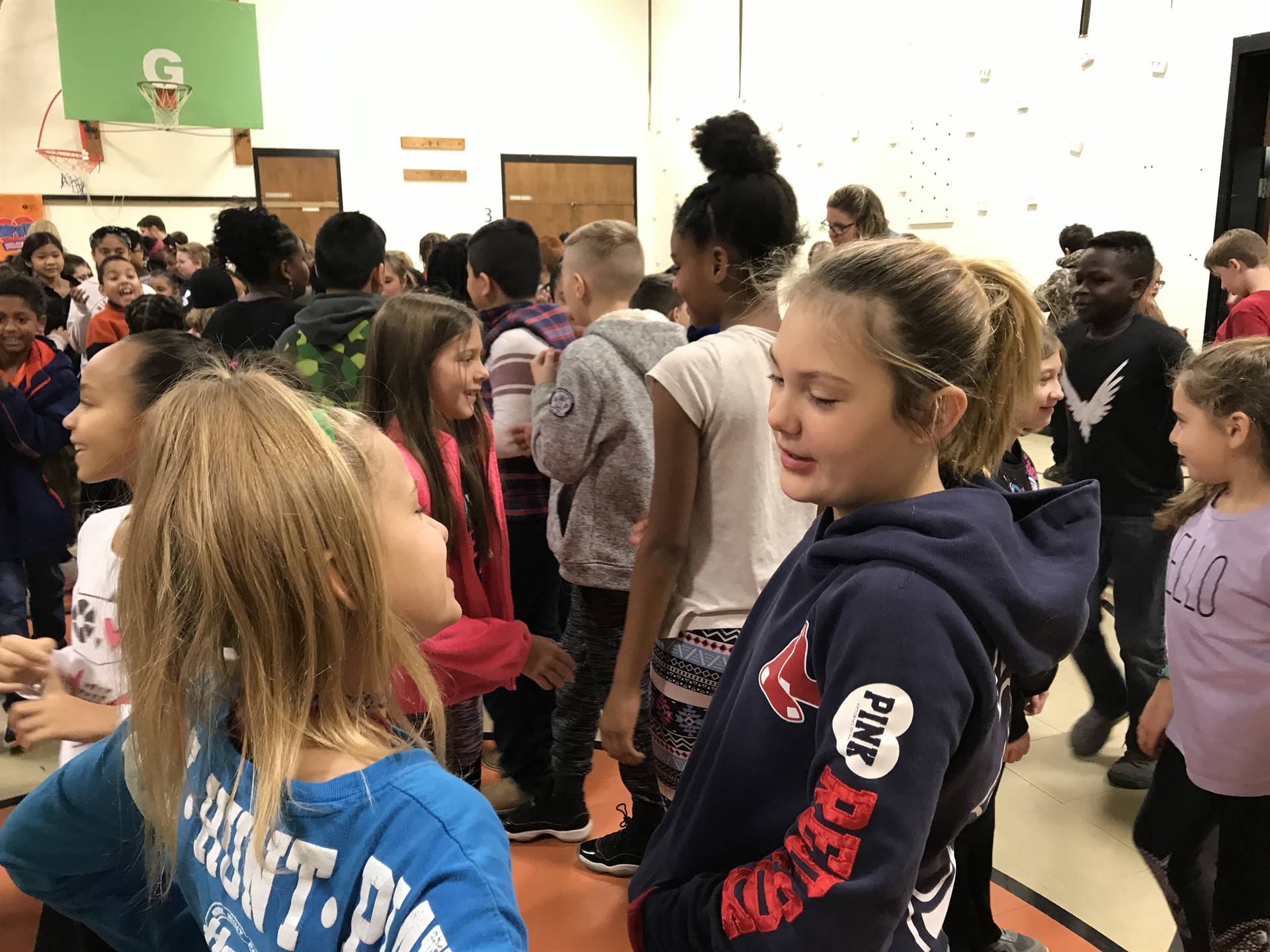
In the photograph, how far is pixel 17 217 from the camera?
9.81 m

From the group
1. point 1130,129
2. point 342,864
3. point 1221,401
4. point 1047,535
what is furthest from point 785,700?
point 1130,129

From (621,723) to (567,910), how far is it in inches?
33.0

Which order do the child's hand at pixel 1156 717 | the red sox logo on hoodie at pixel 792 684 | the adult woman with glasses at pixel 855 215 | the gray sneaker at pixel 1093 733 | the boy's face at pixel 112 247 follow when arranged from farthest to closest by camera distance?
1. the boy's face at pixel 112 247
2. the adult woman with glasses at pixel 855 215
3. the gray sneaker at pixel 1093 733
4. the child's hand at pixel 1156 717
5. the red sox logo on hoodie at pixel 792 684

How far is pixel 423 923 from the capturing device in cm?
68

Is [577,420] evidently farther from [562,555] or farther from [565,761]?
[565,761]

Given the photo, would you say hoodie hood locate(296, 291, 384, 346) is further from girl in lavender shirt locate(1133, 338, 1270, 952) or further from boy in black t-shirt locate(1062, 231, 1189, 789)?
boy in black t-shirt locate(1062, 231, 1189, 789)

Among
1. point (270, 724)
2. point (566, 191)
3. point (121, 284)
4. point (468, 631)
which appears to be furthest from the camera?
point (566, 191)

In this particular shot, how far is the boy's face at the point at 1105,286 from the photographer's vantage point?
2.94m

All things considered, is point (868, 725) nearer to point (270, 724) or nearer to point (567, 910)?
point (270, 724)

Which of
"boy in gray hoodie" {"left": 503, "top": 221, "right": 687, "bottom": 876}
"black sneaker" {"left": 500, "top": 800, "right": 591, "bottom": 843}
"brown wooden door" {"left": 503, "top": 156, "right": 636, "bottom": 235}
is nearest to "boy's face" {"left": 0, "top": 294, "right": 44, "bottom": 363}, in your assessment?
"boy in gray hoodie" {"left": 503, "top": 221, "right": 687, "bottom": 876}

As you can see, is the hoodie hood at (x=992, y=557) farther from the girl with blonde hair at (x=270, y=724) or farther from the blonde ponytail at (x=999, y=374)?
the girl with blonde hair at (x=270, y=724)

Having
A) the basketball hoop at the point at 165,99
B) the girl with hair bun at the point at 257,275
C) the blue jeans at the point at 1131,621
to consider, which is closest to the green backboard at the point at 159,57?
the basketball hoop at the point at 165,99

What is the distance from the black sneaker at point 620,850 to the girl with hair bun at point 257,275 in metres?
1.79

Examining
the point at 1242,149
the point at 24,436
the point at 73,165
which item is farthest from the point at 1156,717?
the point at 73,165
